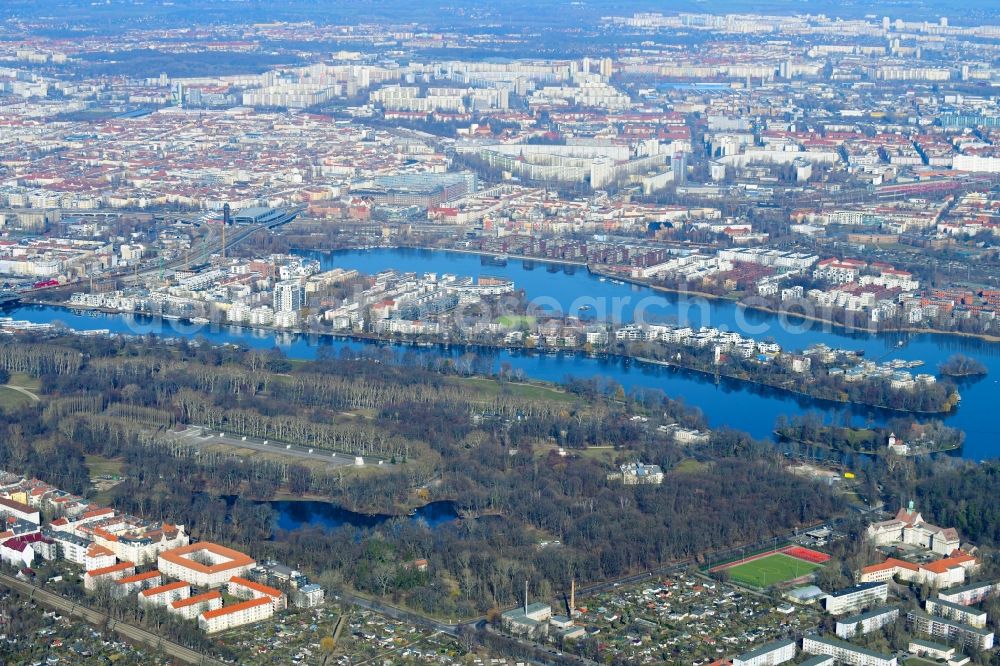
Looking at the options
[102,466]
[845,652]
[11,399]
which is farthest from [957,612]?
[11,399]

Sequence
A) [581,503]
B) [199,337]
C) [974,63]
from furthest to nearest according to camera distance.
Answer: [974,63] < [199,337] < [581,503]

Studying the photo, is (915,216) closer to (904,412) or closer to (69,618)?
(904,412)

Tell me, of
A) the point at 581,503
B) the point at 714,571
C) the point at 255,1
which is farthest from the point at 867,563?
the point at 255,1

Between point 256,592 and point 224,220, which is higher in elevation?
point 256,592

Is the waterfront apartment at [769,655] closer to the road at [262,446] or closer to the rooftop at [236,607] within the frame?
the rooftop at [236,607]

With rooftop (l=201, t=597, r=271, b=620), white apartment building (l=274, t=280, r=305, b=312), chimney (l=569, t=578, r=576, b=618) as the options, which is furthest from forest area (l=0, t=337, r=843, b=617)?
white apartment building (l=274, t=280, r=305, b=312)

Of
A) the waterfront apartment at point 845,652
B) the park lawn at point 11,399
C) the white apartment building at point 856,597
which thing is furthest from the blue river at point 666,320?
the waterfront apartment at point 845,652

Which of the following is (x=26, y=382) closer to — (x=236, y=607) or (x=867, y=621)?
(x=236, y=607)
